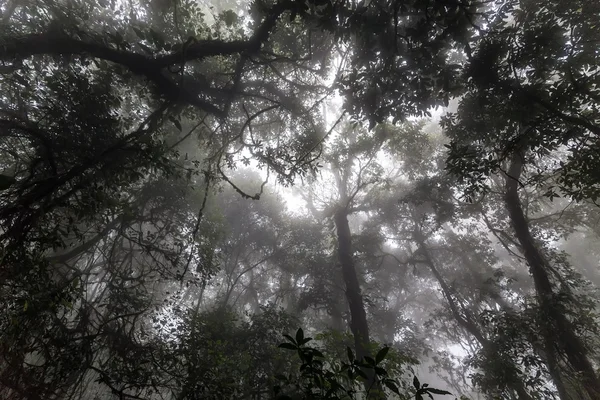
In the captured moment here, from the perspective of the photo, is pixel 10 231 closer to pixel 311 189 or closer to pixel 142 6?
pixel 142 6

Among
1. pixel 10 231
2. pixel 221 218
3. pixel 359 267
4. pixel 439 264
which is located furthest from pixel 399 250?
pixel 10 231

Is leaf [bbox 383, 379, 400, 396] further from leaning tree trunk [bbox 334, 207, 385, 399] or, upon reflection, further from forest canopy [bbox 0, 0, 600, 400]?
leaning tree trunk [bbox 334, 207, 385, 399]

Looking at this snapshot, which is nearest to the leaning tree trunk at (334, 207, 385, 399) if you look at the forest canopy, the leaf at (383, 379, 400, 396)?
the forest canopy

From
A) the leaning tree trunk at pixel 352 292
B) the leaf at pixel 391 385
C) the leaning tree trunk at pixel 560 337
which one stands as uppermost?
the leaning tree trunk at pixel 352 292

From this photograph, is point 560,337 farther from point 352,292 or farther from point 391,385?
point 391,385

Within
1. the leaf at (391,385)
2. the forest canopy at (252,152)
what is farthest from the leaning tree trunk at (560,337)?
the leaf at (391,385)

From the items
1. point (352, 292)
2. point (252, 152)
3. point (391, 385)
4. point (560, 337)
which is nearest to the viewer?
point (391, 385)

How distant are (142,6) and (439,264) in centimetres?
1961

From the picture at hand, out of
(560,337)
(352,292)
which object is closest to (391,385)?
(560,337)

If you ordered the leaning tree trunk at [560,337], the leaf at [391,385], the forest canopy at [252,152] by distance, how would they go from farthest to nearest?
the leaning tree trunk at [560,337], the forest canopy at [252,152], the leaf at [391,385]

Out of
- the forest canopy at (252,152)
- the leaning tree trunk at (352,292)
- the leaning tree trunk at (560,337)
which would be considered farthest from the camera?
the leaning tree trunk at (352,292)

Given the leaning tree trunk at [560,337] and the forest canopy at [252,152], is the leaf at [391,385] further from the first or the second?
the leaning tree trunk at [560,337]

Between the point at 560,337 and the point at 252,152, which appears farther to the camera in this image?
the point at 560,337

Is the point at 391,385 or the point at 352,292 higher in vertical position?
the point at 352,292
